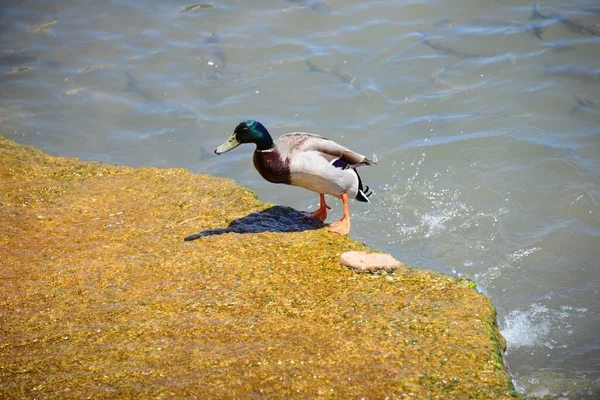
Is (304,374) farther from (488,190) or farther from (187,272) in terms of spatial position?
(488,190)

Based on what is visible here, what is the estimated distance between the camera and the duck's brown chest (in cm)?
444

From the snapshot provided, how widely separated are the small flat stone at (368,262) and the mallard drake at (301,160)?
1.77ft

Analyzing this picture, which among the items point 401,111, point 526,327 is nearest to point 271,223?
point 526,327

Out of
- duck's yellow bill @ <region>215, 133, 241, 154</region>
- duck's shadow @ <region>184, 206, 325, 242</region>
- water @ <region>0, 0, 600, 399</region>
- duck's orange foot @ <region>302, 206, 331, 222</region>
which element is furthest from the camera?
water @ <region>0, 0, 600, 399</region>

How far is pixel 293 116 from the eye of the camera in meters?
8.05

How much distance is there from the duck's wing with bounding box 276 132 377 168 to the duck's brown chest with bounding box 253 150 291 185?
0.28 ft

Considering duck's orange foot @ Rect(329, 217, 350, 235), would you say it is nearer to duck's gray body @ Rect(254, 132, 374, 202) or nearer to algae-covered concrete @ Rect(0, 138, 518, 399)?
algae-covered concrete @ Rect(0, 138, 518, 399)

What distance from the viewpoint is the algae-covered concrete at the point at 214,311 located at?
2.82 meters

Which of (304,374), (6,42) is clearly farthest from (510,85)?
(6,42)

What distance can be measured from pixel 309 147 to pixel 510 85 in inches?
184

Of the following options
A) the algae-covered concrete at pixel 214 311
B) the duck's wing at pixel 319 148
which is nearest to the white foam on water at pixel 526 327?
the algae-covered concrete at pixel 214 311

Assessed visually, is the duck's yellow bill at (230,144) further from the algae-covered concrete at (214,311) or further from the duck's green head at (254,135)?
the algae-covered concrete at (214,311)

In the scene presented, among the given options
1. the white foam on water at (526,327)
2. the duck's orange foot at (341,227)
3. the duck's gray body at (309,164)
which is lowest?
the white foam on water at (526,327)

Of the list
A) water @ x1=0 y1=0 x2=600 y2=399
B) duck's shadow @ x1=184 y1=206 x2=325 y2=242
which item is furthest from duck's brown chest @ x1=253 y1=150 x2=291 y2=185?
water @ x1=0 y1=0 x2=600 y2=399
